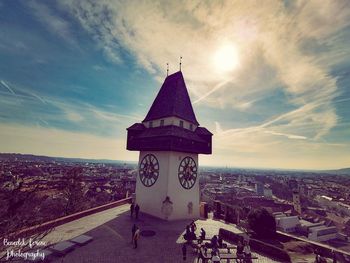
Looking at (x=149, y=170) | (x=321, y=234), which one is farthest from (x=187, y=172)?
A: (x=321, y=234)

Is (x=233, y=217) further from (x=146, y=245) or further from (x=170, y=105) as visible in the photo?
(x=170, y=105)

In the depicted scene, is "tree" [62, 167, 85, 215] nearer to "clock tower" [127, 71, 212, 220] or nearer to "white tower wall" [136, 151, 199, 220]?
"clock tower" [127, 71, 212, 220]

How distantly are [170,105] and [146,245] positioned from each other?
14.3 metres

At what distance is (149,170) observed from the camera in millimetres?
22828

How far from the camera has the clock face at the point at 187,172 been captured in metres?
22.0

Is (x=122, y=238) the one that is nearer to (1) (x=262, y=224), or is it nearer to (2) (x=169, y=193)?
(2) (x=169, y=193)

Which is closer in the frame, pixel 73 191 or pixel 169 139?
pixel 169 139

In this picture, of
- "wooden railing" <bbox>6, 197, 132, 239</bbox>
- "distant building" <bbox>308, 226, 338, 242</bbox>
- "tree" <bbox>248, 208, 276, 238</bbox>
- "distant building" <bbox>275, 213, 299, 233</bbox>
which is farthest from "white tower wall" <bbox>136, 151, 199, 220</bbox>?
"distant building" <bbox>308, 226, 338, 242</bbox>

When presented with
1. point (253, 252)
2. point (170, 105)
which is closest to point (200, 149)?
point (170, 105)

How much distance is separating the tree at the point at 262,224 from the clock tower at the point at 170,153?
673cm

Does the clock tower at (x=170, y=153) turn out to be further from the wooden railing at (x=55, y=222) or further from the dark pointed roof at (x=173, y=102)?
the wooden railing at (x=55, y=222)

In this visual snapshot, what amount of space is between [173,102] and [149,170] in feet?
26.4

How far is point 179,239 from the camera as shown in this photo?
613 inches

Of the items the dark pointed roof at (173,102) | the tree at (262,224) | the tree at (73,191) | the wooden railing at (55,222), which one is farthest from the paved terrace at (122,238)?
the tree at (73,191)
